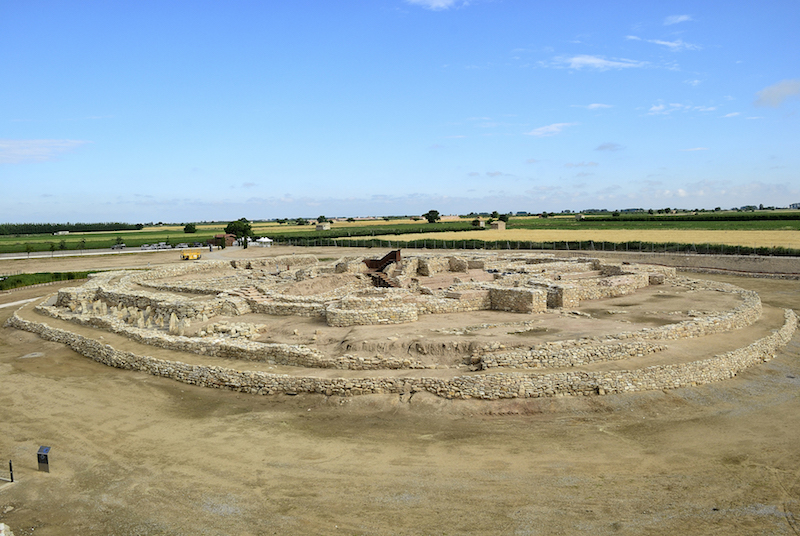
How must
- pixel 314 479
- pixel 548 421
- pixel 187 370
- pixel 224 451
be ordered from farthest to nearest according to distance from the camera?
pixel 187 370, pixel 548 421, pixel 224 451, pixel 314 479

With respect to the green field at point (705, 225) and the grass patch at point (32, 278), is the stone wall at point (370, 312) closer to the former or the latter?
the grass patch at point (32, 278)

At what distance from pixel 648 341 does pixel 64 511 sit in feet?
48.8

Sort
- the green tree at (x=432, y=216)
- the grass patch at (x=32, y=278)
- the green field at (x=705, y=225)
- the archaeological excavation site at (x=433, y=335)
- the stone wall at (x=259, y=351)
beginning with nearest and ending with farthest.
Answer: the archaeological excavation site at (x=433, y=335)
the stone wall at (x=259, y=351)
the grass patch at (x=32, y=278)
the green field at (x=705, y=225)
the green tree at (x=432, y=216)

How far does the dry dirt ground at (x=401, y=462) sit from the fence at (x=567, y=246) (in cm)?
3040

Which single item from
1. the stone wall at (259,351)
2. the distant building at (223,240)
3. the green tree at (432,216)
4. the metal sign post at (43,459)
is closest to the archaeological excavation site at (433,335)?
the stone wall at (259,351)

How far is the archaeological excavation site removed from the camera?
12938 mm

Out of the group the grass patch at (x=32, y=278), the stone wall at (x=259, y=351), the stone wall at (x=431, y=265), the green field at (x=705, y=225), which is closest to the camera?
the stone wall at (x=259, y=351)

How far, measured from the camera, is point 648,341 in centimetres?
1489

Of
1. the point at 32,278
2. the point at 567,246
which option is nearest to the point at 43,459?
the point at 32,278

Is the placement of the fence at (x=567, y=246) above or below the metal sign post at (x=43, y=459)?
above

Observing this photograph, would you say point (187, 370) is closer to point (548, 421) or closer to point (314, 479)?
point (314, 479)

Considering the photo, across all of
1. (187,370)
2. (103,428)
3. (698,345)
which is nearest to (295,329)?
(187,370)

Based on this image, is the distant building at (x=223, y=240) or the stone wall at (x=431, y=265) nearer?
the stone wall at (x=431, y=265)

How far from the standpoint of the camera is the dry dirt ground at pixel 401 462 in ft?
26.0
